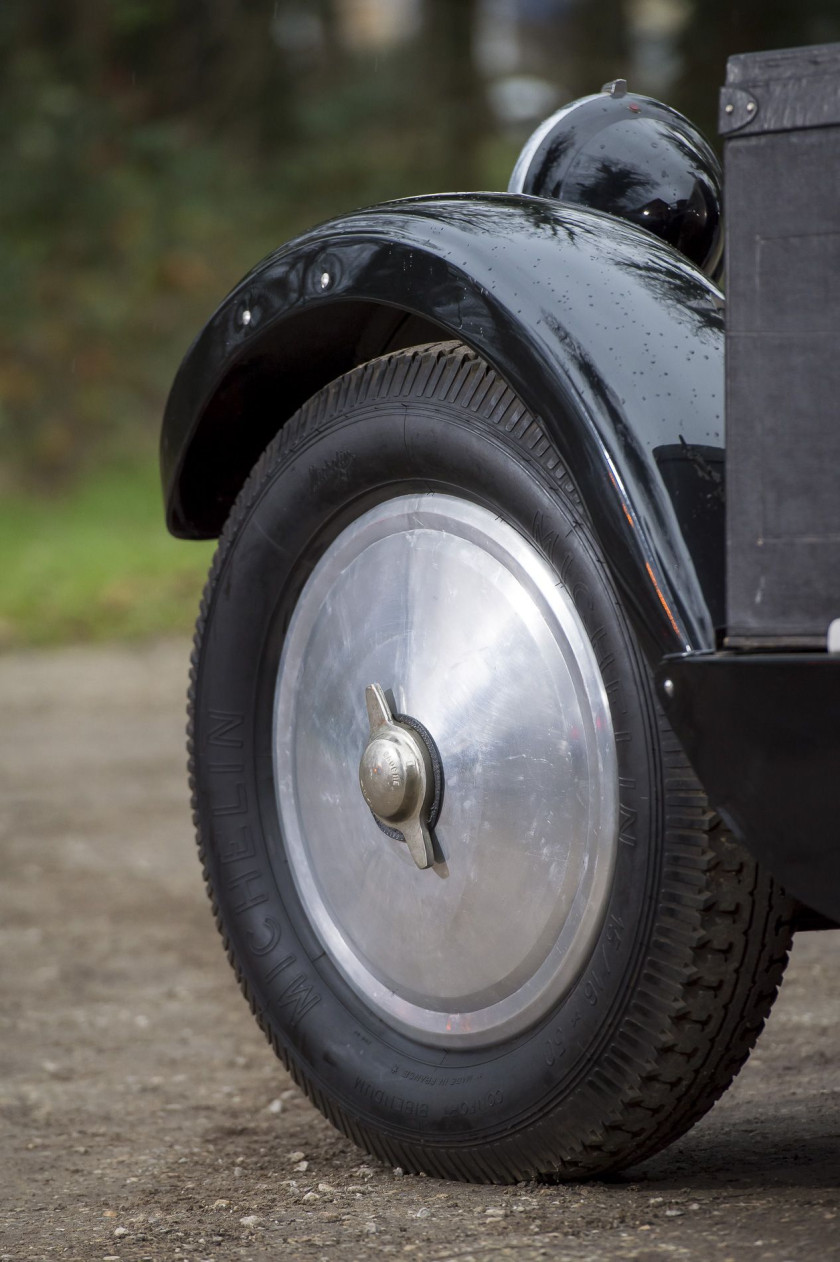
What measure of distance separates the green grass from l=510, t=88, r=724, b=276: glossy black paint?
5.14m

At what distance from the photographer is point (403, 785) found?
1.62 metres

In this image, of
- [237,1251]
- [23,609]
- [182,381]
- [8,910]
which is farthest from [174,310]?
[237,1251]

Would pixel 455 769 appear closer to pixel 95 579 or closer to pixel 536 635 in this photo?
pixel 536 635

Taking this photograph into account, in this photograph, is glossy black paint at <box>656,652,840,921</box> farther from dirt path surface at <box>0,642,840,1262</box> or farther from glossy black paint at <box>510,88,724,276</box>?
glossy black paint at <box>510,88,724,276</box>

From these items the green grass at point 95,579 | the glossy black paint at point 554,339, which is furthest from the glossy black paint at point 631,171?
the green grass at point 95,579

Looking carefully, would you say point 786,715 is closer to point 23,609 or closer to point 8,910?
point 8,910

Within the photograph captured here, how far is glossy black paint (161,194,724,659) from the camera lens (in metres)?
1.38

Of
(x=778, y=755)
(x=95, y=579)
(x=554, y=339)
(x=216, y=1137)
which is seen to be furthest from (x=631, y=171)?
(x=95, y=579)

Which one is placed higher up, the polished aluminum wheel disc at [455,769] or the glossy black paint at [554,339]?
the glossy black paint at [554,339]

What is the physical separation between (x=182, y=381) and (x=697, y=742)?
981mm

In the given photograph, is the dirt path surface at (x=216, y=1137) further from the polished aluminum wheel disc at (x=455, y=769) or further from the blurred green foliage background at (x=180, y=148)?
the blurred green foliage background at (x=180, y=148)

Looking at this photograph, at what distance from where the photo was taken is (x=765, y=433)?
1.26 m

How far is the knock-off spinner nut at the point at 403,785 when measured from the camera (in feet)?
5.33

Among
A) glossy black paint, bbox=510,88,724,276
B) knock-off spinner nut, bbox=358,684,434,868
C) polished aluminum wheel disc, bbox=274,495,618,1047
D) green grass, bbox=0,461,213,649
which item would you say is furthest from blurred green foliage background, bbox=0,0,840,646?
knock-off spinner nut, bbox=358,684,434,868
